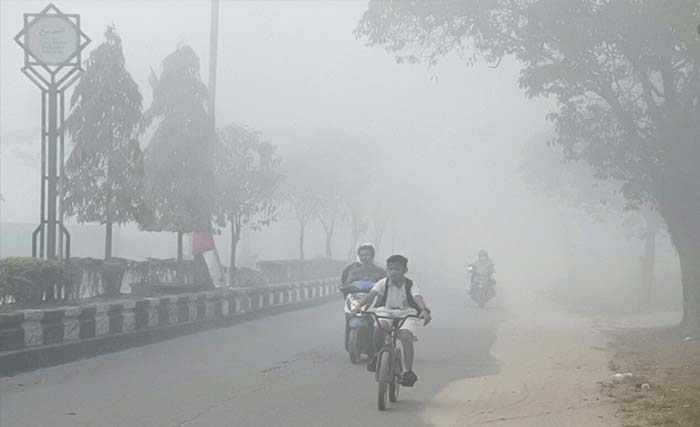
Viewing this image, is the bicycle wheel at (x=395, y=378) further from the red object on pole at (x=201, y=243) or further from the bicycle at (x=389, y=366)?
the red object on pole at (x=201, y=243)

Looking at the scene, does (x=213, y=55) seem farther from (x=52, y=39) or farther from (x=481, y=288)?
(x=481, y=288)

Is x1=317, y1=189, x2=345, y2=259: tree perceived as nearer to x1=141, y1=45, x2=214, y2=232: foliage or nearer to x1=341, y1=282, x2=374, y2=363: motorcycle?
x1=141, y1=45, x2=214, y2=232: foliage

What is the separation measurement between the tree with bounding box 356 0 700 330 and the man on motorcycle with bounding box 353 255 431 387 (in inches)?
408

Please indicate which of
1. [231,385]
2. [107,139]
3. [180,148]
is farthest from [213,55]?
[231,385]

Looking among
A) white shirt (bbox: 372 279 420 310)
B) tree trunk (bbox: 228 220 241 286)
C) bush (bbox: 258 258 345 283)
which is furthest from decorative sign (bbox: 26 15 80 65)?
bush (bbox: 258 258 345 283)

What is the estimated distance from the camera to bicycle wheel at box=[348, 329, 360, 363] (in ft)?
52.6

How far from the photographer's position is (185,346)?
64.5ft

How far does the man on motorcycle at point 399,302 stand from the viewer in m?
12.3

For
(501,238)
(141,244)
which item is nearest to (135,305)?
(141,244)

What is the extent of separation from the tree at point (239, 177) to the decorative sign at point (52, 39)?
1597cm

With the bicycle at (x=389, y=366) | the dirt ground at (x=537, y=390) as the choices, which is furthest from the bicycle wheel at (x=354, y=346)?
the bicycle at (x=389, y=366)

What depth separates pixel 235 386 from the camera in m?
13.2

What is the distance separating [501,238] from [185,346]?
364 ft

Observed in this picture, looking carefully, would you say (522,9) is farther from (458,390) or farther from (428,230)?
(428,230)
